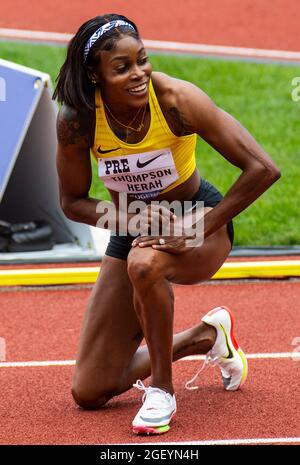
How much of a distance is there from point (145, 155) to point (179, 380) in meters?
1.23

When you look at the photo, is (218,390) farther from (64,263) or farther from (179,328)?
(64,263)

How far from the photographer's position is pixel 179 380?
5.43 metres

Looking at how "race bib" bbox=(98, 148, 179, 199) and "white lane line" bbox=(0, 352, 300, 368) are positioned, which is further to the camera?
"white lane line" bbox=(0, 352, 300, 368)

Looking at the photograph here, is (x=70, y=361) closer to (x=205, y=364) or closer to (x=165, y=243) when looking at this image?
(x=205, y=364)

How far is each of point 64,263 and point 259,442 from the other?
11.0 feet

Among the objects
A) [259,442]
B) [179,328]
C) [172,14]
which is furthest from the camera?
[172,14]

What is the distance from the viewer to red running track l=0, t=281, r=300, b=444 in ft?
15.3

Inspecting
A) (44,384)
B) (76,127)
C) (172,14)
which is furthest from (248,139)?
(172,14)

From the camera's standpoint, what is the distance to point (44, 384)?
5414 millimetres

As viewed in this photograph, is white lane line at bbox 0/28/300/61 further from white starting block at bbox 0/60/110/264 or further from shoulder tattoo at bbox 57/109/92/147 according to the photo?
shoulder tattoo at bbox 57/109/92/147

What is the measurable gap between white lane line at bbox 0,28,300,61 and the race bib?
7.16 m

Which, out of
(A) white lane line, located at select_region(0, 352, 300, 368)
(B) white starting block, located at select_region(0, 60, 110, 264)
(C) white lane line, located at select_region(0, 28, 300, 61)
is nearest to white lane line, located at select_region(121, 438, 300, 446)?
(A) white lane line, located at select_region(0, 352, 300, 368)

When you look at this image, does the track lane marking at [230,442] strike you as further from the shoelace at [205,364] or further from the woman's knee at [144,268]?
the shoelace at [205,364]

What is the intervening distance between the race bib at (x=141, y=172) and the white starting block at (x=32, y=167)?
2.71 meters
